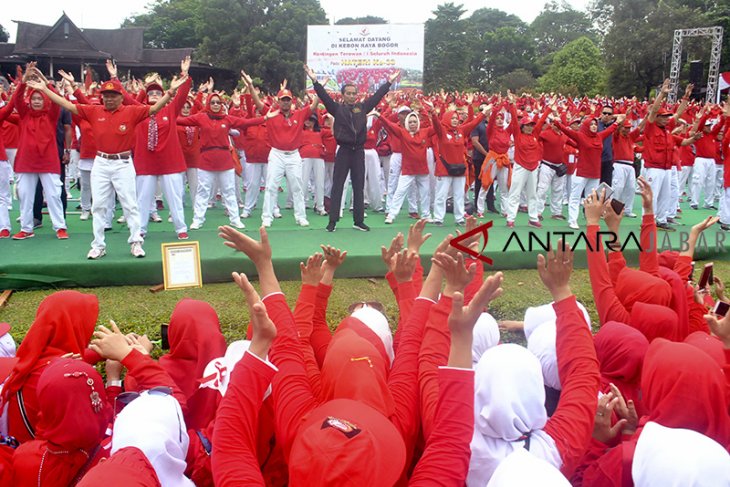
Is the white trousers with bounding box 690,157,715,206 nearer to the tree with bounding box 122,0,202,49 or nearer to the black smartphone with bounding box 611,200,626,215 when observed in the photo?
the black smartphone with bounding box 611,200,626,215

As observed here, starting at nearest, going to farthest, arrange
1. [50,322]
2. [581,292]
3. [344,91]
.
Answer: [50,322] < [581,292] < [344,91]

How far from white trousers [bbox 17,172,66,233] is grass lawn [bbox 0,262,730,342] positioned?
1456mm

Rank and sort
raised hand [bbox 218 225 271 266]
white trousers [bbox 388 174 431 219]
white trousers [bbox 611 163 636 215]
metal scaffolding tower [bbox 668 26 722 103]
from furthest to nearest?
1. metal scaffolding tower [bbox 668 26 722 103]
2. white trousers [bbox 611 163 636 215]
3. white trousers [bbox 388 174 431 219]
4. raised hand [bbox 218 225 271 266]

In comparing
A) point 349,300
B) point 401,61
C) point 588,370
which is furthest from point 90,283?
point 401,61

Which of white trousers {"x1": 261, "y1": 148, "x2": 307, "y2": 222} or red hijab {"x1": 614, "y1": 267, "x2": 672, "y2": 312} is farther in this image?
white trousers {"x1": 261, "y1": 148, "x2": 307, "y2": 222}

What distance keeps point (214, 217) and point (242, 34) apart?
103 feet

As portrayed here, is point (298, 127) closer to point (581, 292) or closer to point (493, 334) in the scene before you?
point (581, 292)

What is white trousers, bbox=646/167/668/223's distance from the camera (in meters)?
9.05

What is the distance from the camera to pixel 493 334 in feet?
10.0

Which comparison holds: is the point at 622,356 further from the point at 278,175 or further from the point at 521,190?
the point at 521,190

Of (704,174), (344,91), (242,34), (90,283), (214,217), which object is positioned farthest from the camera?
(242,34)

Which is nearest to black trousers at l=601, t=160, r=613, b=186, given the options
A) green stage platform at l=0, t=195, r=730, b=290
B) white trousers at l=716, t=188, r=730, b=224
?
green stage platform at l=0, t=195, r=730, b=290

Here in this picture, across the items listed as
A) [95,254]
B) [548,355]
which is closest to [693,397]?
[548,355]

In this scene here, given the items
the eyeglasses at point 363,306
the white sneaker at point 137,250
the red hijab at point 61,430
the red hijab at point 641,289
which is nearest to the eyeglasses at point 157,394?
the red hijab at point 61,430
